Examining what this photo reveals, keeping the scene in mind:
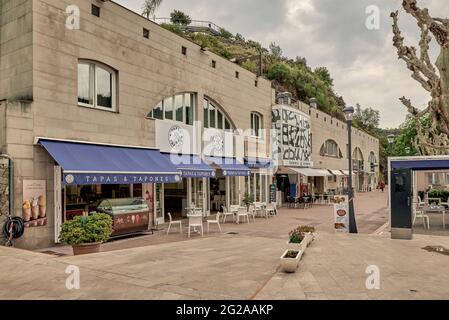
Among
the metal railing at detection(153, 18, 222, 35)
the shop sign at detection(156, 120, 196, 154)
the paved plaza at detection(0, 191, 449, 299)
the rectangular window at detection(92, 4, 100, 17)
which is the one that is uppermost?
the metal railing at detection(153, 18, 222, 35)

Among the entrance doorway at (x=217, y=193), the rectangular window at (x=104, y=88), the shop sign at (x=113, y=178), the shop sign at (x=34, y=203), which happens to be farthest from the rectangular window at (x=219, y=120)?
the shop sign at (x=34, y=203)

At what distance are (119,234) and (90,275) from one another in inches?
222

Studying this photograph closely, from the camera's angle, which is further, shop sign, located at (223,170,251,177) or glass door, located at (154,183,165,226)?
shop sign, located at (223,170,251,177)

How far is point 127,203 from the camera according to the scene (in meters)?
13.0

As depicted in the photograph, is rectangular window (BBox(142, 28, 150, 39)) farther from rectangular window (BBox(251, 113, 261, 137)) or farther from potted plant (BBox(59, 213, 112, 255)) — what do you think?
rectangular window (BBox(251, 113, 261, 137))

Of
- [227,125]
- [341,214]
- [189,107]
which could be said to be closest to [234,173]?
[227,125]

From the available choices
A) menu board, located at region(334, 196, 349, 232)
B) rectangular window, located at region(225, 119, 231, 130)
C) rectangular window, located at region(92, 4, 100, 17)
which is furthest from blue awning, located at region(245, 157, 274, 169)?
rectangular window, located at region(92, 4, 100, 17)

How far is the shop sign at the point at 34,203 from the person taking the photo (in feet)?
34.7

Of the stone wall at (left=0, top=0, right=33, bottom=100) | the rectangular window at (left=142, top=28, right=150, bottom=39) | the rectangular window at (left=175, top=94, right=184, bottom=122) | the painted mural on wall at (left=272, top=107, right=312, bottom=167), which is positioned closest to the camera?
the stone wall at (left=0, top=0, right=33, bottom=100)

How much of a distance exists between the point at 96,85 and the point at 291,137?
17993 millimetres

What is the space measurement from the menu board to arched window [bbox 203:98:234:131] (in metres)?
8.77

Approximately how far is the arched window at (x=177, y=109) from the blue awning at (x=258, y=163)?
5.72 m

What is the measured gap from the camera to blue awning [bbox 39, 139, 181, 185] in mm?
10977

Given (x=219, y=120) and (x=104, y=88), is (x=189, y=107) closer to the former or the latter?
(x=219, y=120)
